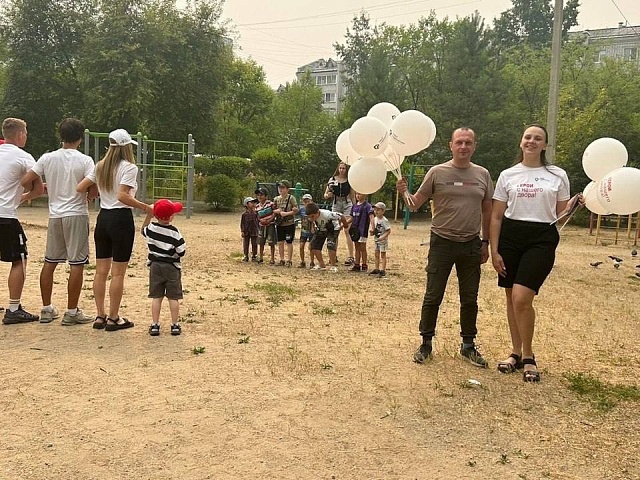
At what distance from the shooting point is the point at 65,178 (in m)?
A: 5.36

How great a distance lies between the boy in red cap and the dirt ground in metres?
0.27

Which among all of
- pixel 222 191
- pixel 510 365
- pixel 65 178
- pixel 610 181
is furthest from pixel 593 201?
pixel 222 191

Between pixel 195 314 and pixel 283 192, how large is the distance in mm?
4191

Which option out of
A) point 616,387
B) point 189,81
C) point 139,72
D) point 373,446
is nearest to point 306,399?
point 373,446

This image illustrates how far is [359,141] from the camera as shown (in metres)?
5.78

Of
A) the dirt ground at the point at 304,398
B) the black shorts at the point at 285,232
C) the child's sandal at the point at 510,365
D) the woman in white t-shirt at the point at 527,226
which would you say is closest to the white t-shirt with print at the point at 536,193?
the woman in white t-shirt at the point at 527,226

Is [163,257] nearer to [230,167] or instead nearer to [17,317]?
[17,317]

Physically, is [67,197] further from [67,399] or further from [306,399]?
[306,399]

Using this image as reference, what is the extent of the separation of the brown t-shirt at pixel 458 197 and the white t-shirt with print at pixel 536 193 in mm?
267

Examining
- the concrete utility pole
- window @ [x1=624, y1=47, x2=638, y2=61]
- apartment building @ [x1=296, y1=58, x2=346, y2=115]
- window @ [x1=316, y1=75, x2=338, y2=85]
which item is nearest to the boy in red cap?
the concrete utility pole

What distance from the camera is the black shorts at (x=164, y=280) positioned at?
210 inches

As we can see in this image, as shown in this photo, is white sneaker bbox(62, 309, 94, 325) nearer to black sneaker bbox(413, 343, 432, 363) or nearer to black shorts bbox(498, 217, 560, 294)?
Answer: black sneaker bbox(413, 343, 432, 363)

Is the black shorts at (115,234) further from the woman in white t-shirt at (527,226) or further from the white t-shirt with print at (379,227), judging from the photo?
the white t-shirt with print at (379,227)

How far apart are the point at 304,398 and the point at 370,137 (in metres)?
2.76
